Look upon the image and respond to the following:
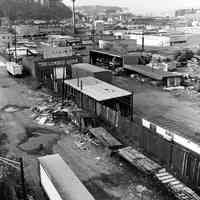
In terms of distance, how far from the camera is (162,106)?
28.7 metres

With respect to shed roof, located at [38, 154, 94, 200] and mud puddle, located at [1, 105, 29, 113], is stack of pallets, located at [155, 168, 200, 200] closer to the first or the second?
shed roof, located at [38, 154, 94, 200]

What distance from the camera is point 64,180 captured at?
42.0 ft

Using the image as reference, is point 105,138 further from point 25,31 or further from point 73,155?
point 25,31

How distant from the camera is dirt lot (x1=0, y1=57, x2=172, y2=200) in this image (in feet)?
47.9

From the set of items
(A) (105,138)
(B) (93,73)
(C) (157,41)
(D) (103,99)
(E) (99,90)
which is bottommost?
(A) (105,138)

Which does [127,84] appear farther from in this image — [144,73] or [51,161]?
[51,161]

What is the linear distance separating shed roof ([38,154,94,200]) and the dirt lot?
178cm

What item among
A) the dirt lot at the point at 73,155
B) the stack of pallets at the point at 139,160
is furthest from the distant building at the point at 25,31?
the stack of pallets at the point at 139,160

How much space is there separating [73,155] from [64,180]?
5.50 metres

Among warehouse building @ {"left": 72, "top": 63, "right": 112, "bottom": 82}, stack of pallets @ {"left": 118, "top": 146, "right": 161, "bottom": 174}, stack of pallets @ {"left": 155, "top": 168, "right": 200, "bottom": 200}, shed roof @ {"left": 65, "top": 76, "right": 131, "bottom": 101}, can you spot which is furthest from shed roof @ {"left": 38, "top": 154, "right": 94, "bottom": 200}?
warehouse building @ {"left": 72, "top": 63, "right": 112, "bottom": 82}

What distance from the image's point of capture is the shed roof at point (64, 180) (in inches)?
462

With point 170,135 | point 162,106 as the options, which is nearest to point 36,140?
point 170,135

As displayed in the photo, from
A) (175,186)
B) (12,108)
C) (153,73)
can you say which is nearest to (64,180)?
(175,186)

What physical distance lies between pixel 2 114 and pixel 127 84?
1804 cm
